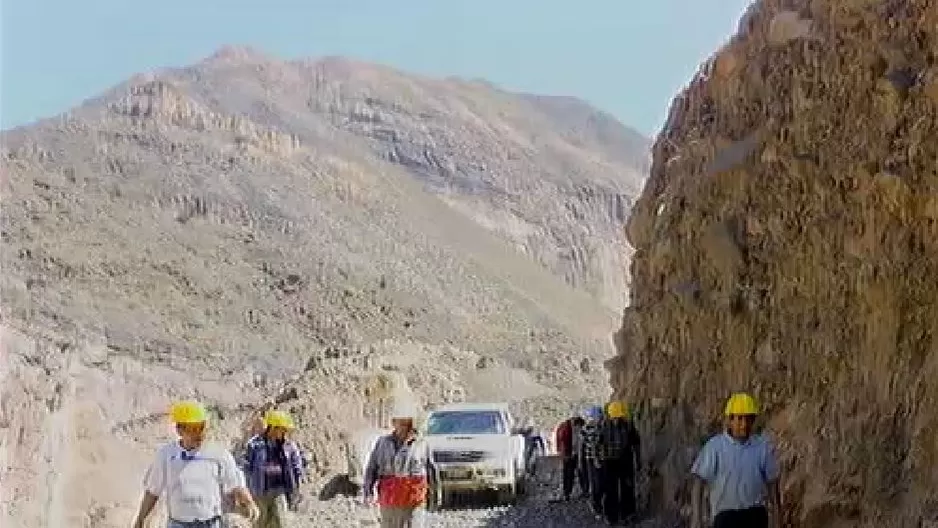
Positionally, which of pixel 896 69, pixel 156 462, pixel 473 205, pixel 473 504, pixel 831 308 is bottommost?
pixel 473 504

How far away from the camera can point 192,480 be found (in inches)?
344

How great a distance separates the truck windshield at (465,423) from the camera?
23.0 metres

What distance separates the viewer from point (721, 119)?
17.6m

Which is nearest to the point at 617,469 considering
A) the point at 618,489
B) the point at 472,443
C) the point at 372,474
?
the point at 618,489

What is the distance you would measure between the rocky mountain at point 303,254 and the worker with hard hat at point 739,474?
480 inches

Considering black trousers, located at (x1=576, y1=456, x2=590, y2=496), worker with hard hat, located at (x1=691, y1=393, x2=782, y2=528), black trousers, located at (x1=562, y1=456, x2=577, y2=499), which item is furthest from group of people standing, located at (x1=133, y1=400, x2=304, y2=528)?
black trousers, located at (x1=562, y1=456, x2=577, y2=499)

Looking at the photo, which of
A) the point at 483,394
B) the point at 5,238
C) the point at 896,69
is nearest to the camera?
the point at 896,69

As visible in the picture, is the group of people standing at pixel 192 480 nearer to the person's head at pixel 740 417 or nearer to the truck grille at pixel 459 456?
the person's head at pixel 740 417

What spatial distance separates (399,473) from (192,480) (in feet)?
10.2

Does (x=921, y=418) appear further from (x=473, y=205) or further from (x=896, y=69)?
(x=473, y=205)

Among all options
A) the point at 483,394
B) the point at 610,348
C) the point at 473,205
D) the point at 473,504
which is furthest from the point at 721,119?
the point at 473,205

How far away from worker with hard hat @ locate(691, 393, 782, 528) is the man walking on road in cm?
893

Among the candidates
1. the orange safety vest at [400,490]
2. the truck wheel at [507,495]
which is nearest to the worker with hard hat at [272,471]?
the orange safety vest at [400,490]

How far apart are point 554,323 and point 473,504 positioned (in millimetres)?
63780
